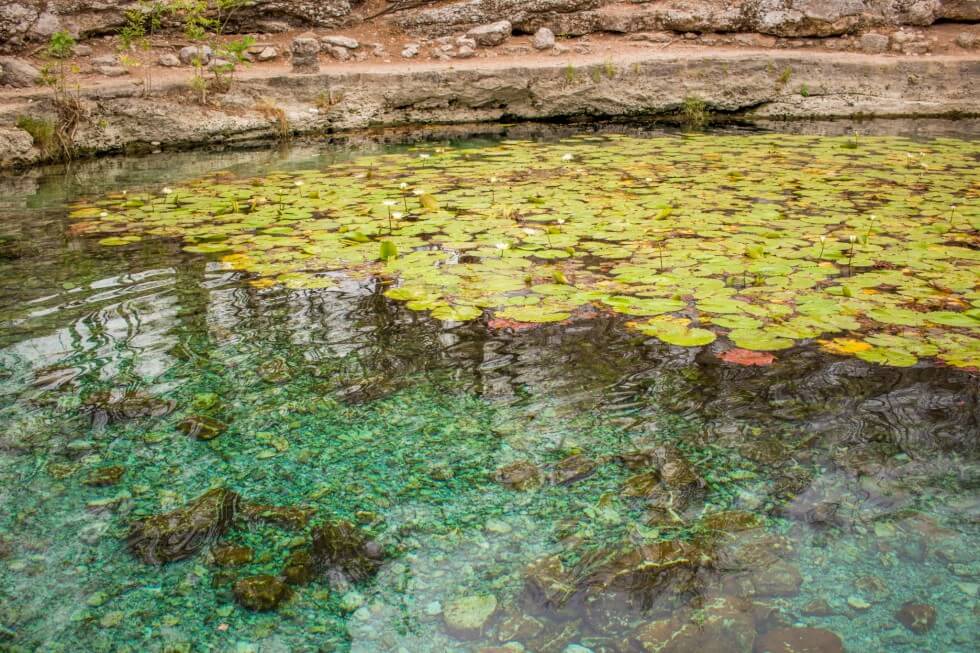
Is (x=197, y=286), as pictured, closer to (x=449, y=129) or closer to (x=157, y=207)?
(x=157, y=207)

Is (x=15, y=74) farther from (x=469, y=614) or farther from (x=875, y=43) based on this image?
(x=875, y=43)

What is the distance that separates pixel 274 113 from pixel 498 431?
230 inches

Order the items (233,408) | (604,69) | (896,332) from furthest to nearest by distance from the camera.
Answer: (604,69)
(896,332)
(233,408)

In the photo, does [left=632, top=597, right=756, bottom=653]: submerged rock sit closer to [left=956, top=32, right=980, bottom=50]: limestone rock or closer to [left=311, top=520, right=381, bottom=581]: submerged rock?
[left=311, top=520, right=381, bottom=581]: submerged rock

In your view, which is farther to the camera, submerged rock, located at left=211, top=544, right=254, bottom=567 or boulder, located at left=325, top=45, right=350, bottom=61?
boulder, located at left=325, top=45, right=350, bottom=61

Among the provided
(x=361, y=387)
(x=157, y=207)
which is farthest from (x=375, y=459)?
(x=157, y=207)

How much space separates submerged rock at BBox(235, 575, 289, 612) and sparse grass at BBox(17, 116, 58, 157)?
5789mm

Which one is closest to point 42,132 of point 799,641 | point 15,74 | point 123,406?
point 15,74

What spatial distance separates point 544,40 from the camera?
340 inches

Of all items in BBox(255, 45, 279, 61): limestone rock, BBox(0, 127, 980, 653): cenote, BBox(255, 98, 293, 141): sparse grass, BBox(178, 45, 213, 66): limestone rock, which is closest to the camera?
BBox(0, 127, 980, 653): cenote

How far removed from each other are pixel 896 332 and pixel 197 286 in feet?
8.64

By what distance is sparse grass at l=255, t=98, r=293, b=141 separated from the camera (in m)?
7.06

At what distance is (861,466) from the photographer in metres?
1.87

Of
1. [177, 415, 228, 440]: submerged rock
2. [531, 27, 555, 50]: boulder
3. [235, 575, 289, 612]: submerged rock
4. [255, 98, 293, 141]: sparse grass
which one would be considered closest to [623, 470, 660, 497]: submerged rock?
[235, 575, 289, 612]: submerged rock
